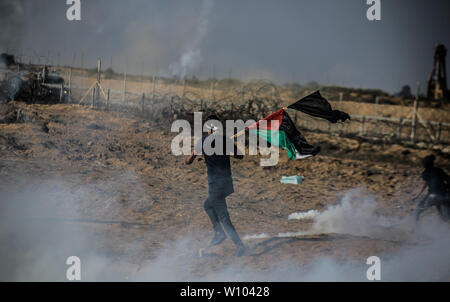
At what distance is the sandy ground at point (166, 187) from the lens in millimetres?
6367

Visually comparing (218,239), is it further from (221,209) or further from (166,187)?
(166,187)

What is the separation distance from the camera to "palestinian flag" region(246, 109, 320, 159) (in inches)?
290

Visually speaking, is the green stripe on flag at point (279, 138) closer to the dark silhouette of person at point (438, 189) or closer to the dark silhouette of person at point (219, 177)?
the dark silhouette of person at point (219, 177)

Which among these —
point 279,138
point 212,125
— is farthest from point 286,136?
point 212,125

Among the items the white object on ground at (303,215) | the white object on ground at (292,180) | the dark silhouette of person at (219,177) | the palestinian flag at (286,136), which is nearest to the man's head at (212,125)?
the dark silhouette of person at (219,177)

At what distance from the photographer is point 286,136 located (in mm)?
7469

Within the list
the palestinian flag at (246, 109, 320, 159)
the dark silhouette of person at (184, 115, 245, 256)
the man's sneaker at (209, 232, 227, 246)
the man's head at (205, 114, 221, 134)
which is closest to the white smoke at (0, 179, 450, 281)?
the man's sneaker at (209, 232, 227, 246)

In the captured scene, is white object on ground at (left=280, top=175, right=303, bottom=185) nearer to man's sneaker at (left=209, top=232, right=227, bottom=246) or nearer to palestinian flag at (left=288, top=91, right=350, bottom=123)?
palestinian flag at (left=288, top=91, right=350, bottom=123)

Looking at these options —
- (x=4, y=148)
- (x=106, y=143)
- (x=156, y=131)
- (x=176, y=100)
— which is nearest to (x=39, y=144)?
(x=4, y=148)

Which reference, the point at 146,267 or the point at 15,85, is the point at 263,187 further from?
the point at 15,85

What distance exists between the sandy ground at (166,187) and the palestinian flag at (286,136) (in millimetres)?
1437

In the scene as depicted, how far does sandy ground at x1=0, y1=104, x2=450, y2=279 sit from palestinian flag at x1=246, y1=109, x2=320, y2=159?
144 centimetres
